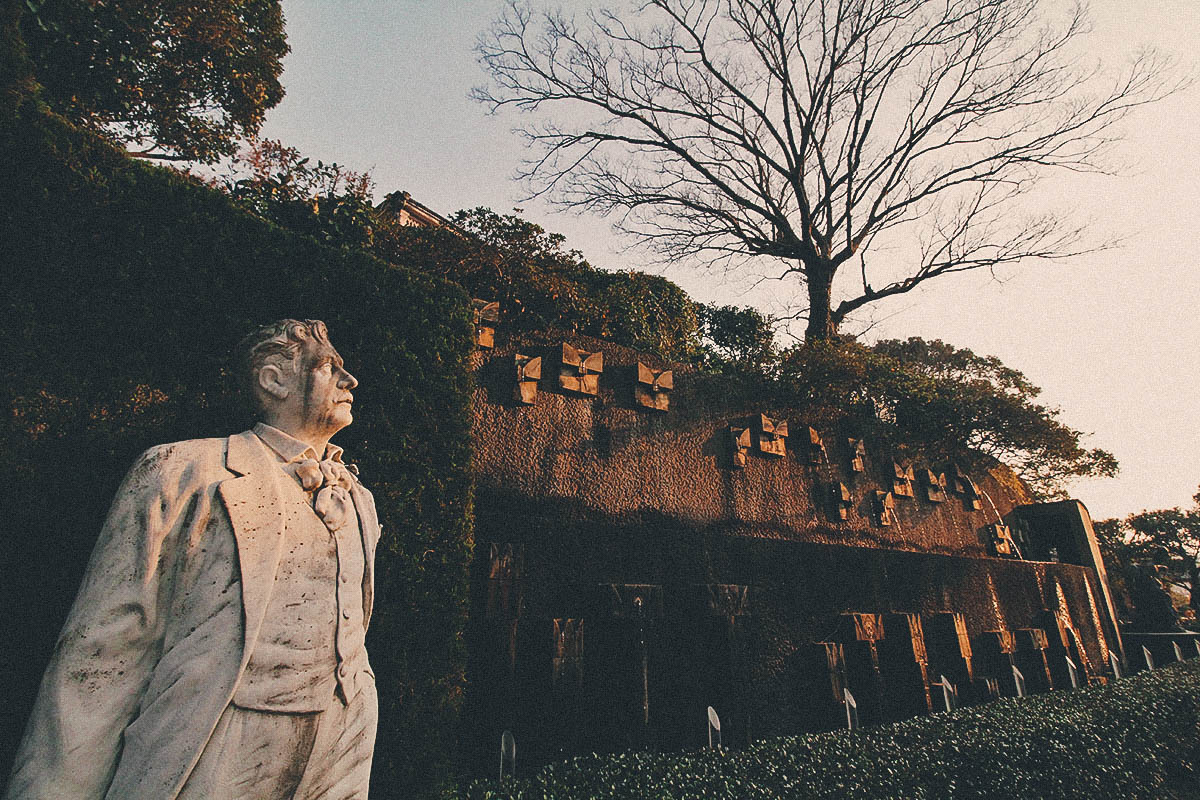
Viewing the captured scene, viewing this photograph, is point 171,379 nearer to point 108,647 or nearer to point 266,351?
point 266,351

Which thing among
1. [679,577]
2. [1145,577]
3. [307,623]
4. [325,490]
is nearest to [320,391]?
[325,490]

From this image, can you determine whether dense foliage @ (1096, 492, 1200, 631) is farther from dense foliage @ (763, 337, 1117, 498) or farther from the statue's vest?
the statue's vest

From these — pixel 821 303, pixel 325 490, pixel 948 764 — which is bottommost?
pixel 948 764

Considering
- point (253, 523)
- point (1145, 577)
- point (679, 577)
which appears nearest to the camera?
point (253, 523)

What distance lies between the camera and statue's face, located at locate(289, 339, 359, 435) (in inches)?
74.6

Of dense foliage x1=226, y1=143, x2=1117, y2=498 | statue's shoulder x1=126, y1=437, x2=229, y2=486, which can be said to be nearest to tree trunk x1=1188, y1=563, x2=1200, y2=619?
dense foliage x1=226, y1=143, x2=1117, y2=498

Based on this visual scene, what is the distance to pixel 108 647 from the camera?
1.34m

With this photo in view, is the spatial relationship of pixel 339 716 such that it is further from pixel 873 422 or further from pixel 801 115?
pixel 801 115

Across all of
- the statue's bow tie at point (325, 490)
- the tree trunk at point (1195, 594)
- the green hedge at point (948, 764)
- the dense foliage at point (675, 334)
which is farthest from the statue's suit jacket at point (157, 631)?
the tree trunk at point (1195, 594)

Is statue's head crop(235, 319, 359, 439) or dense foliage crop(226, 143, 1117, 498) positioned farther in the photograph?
dense foliage crop(226, 143, 1117, 498)

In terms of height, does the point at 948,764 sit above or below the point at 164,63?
below

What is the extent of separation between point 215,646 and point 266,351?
0.94m

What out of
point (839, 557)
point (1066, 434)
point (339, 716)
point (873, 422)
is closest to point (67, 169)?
point (339, 716)

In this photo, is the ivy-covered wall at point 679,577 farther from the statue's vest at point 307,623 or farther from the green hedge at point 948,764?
the statue's vest at point 307,623
